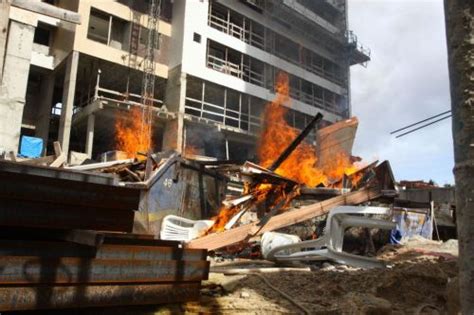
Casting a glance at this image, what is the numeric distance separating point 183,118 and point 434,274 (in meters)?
22.8

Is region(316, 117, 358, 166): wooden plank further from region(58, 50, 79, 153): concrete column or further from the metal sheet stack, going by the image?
region(58, 50, 79, 153): concrete column

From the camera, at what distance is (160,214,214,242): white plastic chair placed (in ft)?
29.2

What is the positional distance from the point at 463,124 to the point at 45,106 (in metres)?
27.5

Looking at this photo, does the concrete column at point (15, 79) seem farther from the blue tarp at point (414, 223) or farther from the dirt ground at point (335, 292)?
the dirt ground at point (335, 292)

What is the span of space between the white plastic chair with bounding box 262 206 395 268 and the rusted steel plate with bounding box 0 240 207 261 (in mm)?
3294

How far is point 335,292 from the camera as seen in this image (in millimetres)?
5066

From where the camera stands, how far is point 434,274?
546 cm

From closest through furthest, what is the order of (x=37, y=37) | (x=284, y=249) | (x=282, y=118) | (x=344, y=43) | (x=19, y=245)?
1. (x=19, y=245)
2. (x=284, y=249)
3. (x=37, y=37)
4. (x=282, y=118)
5. (x=344, y=43)

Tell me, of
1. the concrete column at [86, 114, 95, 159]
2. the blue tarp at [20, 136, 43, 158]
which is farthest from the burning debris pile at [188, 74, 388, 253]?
the blue tarp at [20, 136, 43, 158]

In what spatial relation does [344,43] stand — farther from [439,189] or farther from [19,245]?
[19,245]

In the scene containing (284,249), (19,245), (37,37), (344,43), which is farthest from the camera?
(344,43)

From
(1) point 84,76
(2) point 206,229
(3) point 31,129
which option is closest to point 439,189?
(2) point 206,229

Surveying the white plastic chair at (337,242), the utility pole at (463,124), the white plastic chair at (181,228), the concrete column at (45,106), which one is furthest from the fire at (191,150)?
the utility pole at (463,124)

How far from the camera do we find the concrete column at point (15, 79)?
21.8 m
